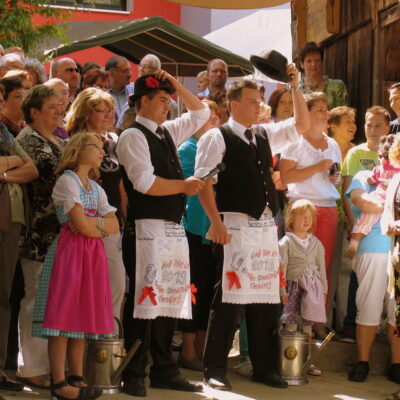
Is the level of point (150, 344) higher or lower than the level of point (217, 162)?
lower

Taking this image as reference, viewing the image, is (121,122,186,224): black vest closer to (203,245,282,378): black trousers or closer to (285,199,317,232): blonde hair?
(203,245,282,378): black trousers

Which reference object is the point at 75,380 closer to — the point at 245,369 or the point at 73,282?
the point at 73,282

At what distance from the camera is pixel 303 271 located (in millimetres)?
7184

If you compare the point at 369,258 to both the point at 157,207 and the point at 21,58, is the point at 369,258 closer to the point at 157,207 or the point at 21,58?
the point at 157,207

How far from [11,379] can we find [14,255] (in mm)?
768

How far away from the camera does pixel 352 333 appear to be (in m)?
7.61

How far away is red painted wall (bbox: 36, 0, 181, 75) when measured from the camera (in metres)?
19.8

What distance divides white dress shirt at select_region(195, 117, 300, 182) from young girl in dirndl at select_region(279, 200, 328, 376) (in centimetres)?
70

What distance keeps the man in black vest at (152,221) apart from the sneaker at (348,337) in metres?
1.80

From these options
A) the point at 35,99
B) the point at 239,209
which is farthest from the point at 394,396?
the point at 35,99

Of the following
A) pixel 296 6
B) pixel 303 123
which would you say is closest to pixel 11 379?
pixel 303 123

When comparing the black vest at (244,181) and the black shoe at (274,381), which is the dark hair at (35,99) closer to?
the black vest at (244,181)

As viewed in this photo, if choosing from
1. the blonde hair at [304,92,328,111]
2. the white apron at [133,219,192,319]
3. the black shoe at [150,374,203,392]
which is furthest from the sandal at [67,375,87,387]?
the blonde hair at [304,92,328,111]

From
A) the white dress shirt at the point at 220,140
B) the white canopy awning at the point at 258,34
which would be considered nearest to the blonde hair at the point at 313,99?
the white dress shirt at the point at 220,140
